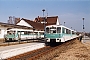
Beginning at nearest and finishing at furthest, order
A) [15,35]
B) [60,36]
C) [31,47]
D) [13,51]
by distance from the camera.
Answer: [13,51]
[31,47]
[60,36]
[15,35]

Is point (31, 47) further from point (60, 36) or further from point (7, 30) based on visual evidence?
point (7, 30)

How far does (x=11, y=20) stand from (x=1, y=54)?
6587cm

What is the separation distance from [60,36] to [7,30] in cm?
1433

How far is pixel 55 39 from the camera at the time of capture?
21312 mm

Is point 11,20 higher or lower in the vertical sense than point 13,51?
higher

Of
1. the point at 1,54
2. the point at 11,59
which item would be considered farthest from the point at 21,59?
the point at 1,54

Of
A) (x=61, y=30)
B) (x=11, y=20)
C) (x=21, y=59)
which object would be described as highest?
(x=11, y=20)

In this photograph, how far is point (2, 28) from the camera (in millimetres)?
30984

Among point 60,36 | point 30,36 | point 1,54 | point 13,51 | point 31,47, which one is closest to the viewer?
point 1,54

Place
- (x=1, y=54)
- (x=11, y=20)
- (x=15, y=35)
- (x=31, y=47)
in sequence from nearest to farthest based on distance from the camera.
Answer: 1. (x=1, y=54)
2. (x=31, y=47)
3. (x=15, y=35)
4. (x=11, y=20)

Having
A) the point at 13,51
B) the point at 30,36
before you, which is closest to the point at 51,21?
the point at 30,36

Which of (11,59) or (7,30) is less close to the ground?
(7,30)

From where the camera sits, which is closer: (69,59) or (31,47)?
(69,59)

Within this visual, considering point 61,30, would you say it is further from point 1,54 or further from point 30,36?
point 30,36
